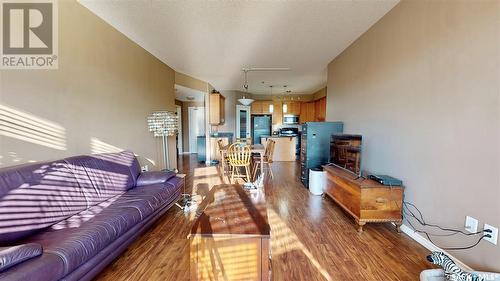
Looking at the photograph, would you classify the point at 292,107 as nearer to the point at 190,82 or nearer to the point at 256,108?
the point at 256,108

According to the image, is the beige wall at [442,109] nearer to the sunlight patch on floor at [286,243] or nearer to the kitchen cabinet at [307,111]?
the sunlight patch on floor at [286,243]

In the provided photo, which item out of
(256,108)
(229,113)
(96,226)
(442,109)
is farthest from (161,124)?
(256,108)

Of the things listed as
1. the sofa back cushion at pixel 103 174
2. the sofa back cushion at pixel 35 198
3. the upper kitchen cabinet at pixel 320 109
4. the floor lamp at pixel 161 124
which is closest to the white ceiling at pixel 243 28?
the floor lamp at pixel 161 124

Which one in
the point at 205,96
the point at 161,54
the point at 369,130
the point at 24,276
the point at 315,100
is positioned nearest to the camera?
the point at 24,276

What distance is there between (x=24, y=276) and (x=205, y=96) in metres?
5.92

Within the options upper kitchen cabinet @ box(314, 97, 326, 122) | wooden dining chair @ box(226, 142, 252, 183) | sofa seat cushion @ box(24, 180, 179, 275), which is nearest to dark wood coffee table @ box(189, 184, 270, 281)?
sofa seat cushion @ box(24, 180, 179, 275)

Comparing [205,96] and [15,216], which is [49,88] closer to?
[15,216]

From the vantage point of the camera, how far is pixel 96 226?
1644 mm

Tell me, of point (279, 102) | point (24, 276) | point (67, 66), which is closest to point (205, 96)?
point (279, 102)

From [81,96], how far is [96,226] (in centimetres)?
168

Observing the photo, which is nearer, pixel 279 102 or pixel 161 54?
pixel 161 54

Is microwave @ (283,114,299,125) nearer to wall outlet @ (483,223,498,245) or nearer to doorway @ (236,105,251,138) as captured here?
doorway @ (236,105,251,138)

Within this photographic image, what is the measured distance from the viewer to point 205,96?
261 inches

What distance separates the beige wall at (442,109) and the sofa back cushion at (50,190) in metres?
3.24
